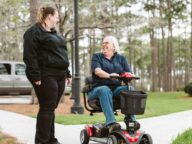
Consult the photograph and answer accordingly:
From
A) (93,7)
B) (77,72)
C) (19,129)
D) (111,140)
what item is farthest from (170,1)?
(111,140)

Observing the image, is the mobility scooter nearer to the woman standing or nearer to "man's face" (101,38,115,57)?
"man's face" (101,38,115,57)

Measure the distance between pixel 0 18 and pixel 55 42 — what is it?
17.7 m

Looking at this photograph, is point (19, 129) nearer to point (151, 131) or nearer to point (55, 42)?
point (151, 131)

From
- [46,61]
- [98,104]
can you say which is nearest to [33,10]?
[98,104]

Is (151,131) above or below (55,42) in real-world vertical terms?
below

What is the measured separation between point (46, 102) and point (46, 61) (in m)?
0.53

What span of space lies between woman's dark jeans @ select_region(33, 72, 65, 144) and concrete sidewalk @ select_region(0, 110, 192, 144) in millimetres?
814

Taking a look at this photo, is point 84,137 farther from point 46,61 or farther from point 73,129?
point 73,129

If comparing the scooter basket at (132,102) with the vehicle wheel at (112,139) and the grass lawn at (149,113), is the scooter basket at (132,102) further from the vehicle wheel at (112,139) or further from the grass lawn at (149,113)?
the grass lawn at (149,113)

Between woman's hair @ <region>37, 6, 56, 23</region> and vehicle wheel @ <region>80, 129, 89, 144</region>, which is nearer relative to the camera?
woman's hair @ <region>37, 6, 56, 23</region>

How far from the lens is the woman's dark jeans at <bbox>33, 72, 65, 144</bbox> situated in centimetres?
666

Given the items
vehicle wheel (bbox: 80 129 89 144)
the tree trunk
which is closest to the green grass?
vehicle wheel (bbox: 80 129 89 144)

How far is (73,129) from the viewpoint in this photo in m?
9.40

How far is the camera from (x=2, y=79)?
21.7m
